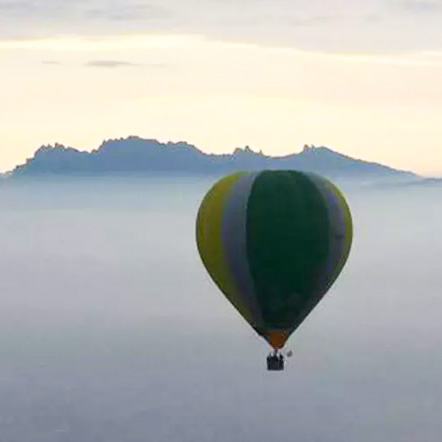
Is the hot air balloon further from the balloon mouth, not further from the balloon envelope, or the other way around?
the balloon mouth

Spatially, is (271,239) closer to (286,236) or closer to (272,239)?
(272,239)

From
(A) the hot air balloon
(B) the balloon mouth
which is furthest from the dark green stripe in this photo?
(B) the balloon mouth

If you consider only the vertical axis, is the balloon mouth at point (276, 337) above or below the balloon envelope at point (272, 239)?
below

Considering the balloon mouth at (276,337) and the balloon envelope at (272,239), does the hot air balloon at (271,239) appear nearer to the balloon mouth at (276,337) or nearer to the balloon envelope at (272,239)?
the balloon envelope at (272,239)

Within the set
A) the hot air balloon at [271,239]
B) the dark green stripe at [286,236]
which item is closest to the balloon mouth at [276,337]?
the hot air balloon at [271,239]

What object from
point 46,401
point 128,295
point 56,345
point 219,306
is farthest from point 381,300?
point 46,401

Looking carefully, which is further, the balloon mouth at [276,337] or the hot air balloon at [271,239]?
the hot air balloon at [271,239]
